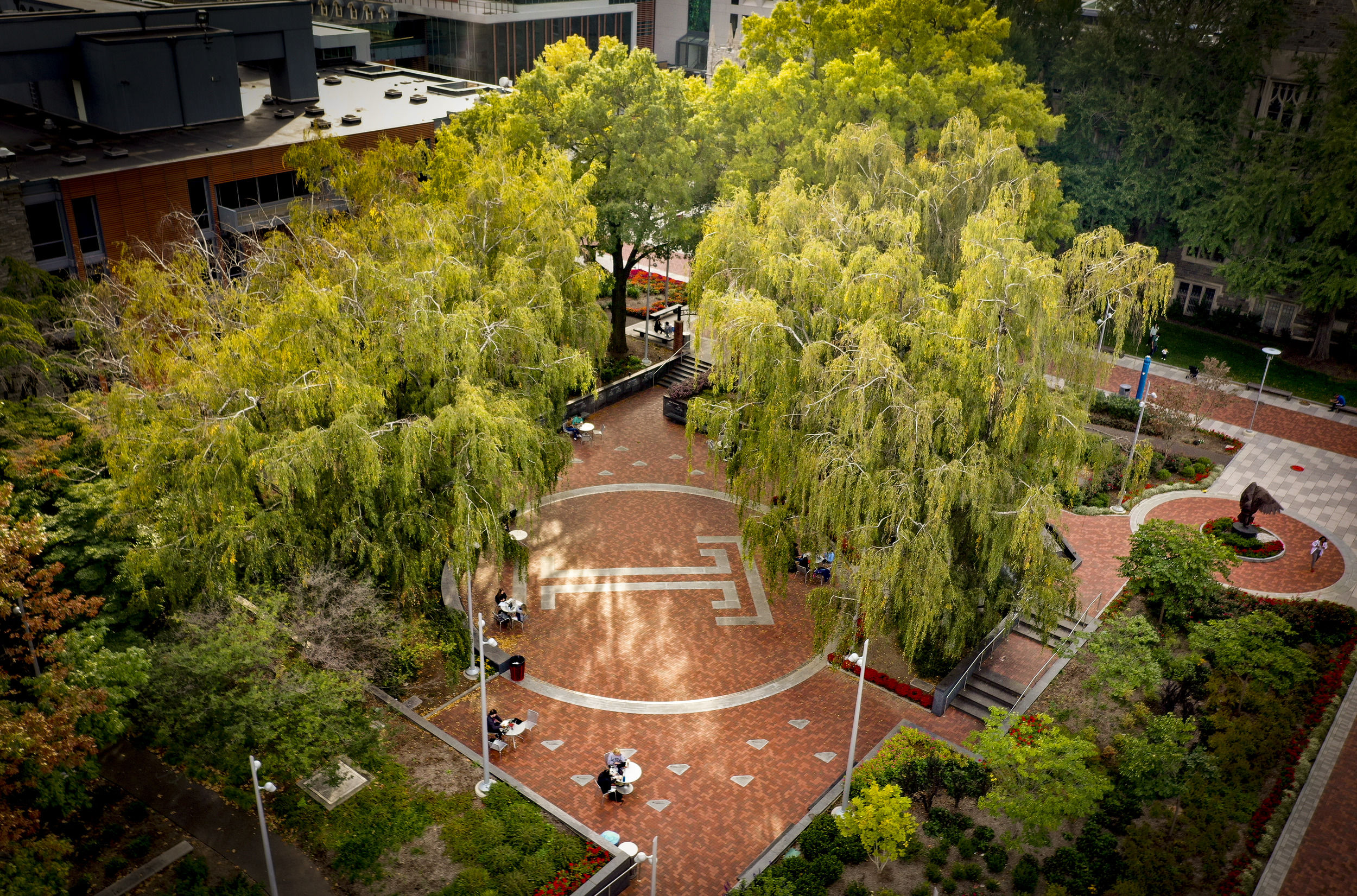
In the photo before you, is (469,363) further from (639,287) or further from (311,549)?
(639,287)

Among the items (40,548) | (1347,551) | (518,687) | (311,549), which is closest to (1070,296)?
(1347,551)

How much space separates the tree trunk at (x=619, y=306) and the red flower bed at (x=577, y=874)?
934 inches

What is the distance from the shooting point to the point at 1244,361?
43.3 meters

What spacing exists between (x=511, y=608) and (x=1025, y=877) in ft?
45.8

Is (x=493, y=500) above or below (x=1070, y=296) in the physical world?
below

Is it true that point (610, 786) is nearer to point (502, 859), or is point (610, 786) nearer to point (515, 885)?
point (502, 859)

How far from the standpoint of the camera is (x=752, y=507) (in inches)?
1272

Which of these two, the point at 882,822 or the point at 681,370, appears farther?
the point at 681,370

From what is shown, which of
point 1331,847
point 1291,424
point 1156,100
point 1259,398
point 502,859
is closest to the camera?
point 502,859

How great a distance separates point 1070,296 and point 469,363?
15087 mm

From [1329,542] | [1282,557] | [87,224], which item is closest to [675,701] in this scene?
[1282,557]

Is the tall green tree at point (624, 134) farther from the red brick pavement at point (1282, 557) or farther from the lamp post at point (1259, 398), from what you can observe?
the lamp post at point (1259, 398)

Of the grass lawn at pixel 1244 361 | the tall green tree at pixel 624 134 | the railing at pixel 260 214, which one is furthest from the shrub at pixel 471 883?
the grass lawn at pixel 1244 361

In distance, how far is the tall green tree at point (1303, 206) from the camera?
1492 inches
